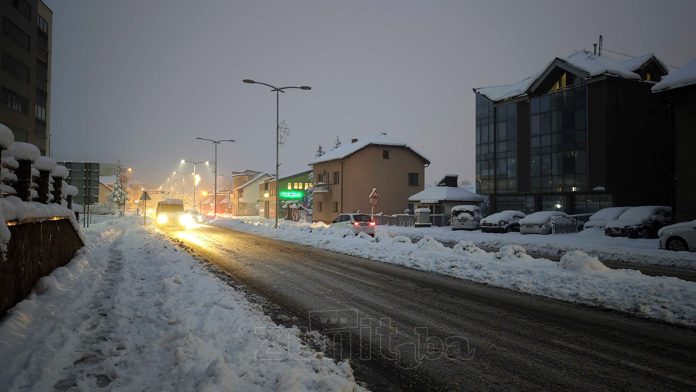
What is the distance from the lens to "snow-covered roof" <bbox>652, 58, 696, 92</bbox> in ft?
77.2

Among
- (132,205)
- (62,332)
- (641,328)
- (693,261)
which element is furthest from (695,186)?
(132,205)

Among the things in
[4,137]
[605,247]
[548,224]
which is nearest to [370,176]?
[548,224]

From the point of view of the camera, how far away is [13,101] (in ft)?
143

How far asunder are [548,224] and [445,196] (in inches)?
571

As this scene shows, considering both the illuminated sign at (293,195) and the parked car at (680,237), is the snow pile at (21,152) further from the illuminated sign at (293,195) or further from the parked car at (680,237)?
the illuminated sign at (293,195)

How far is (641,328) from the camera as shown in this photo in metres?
6.14

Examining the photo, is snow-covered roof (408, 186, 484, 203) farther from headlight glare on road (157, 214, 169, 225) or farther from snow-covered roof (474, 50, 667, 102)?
headlight glare on road (157, 214, 169, 225)

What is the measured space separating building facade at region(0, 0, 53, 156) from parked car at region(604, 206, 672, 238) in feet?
171

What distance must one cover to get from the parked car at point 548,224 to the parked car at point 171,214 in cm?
2874

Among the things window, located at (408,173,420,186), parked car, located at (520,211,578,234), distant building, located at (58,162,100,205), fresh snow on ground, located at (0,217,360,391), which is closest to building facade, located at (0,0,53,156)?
distant building, located at (58,162,100,205)

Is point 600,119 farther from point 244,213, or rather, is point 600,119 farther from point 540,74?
point 244,213

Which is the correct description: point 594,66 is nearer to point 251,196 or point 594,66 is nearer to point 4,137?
point 4,137

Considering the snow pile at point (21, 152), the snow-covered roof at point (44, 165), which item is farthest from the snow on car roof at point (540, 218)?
the snow pile at point (21, 152)

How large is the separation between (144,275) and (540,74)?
39.7 meters
